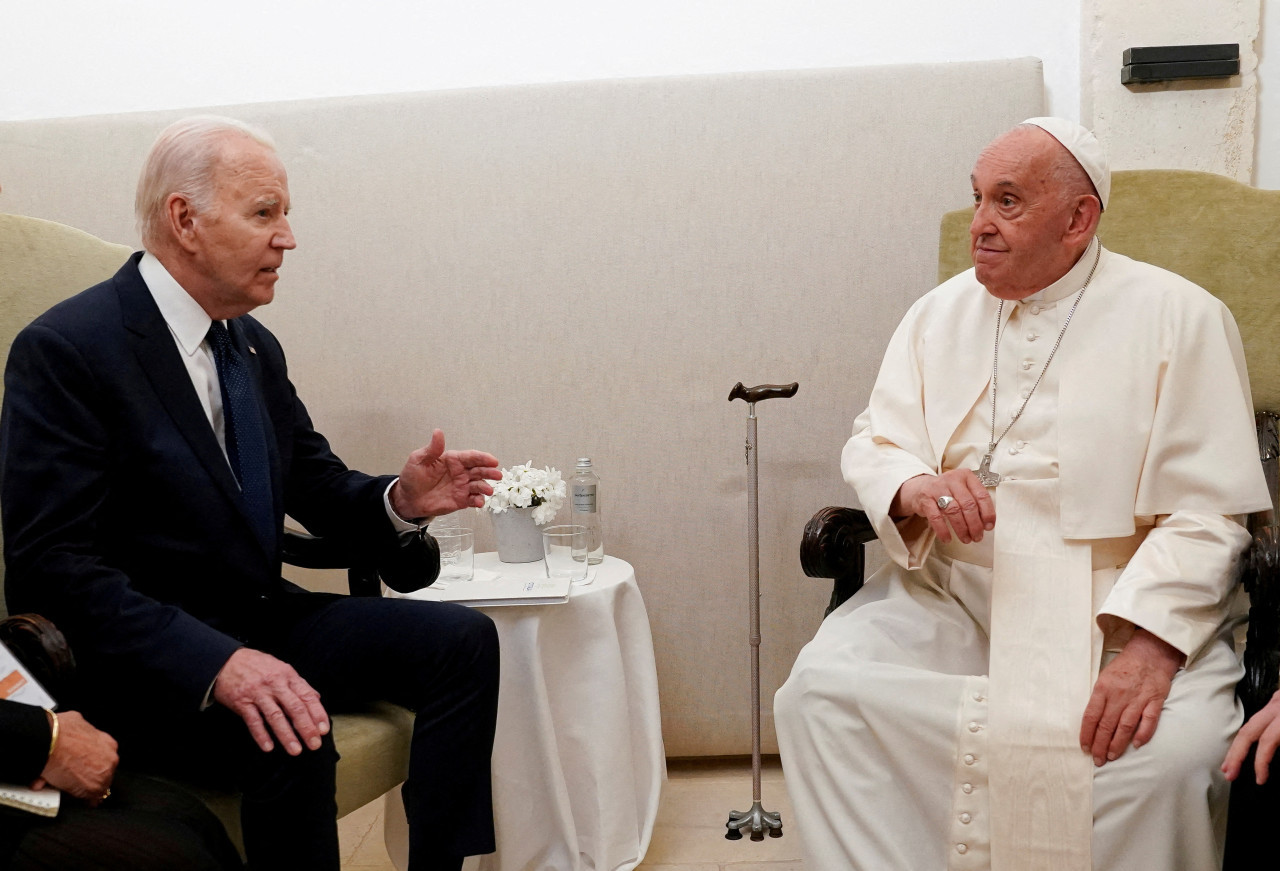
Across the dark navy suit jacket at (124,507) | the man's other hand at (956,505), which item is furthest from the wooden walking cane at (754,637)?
the dark navy suit jacket at (124,507)

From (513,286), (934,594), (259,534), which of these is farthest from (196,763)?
(513,286)

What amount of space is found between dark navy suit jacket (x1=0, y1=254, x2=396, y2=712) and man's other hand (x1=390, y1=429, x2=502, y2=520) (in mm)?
333

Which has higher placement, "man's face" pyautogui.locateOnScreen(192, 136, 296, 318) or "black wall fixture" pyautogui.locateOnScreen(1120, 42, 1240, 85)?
"black wall fixture" pyautogui.locateOnScreen(1120, 42, 1240, 85)

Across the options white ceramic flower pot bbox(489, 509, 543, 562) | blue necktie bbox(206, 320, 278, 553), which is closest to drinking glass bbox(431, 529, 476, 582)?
white ceramic flower pot bbox(489, 509, 543, 562)

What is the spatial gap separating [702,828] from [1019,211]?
1.79 meters

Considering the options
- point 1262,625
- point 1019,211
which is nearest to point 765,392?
point 1019,211

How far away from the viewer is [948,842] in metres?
2.03

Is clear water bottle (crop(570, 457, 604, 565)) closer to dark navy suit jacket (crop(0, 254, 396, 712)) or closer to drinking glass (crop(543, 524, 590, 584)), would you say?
drinking glass (crop(543, 524, 590, 584))

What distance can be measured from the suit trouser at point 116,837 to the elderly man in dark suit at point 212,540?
151mm

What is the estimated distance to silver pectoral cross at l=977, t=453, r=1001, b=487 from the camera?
232cm

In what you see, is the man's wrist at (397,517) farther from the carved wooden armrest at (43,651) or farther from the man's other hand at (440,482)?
the carved wooden armrest at (43,651)

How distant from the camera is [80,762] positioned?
1.68 m

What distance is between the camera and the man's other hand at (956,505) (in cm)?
207

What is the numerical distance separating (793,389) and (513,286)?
0.95 m
